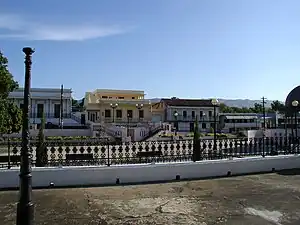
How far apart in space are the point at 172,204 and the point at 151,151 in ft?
14.9

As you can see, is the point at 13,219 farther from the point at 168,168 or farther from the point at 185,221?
the point at 168,168

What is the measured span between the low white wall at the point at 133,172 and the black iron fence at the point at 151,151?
0.62 metres

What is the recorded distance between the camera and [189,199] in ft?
29.5

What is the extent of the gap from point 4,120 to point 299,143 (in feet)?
40.9

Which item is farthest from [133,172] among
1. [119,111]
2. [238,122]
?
[238,122]

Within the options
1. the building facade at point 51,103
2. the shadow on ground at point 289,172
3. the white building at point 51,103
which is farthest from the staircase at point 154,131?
the shadow on ground at point 289,172

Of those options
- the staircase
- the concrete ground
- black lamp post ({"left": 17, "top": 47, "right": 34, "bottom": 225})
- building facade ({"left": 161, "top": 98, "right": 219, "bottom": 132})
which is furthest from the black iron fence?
building facade ({"left": 161, "top": 98, "right": 219, "bottom": 132})

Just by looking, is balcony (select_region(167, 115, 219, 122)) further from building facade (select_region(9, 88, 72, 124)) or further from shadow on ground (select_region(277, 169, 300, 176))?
shadow on ground (select_region(277, 169, 300, 176))

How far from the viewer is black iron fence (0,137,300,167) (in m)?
11.8

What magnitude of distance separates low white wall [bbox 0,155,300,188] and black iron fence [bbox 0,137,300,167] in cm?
62

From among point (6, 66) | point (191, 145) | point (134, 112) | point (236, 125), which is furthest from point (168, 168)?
point (236, 125)

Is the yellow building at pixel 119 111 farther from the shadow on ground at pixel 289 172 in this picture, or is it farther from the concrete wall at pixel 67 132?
the shadow on ground at pixel 289 172

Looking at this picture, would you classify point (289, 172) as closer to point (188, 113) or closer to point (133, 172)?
point (133, 172)

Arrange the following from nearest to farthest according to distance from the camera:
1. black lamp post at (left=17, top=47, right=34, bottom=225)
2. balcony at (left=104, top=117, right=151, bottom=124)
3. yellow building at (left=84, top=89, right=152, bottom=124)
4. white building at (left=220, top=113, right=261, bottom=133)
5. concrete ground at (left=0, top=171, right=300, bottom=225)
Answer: black lamp post at (left=17, top=47, right=34, bottom=225) → concrete ground at (left=0, top=171, right=300, bottom=225) → balcony at (left=104, top=117, right=151, bottom=124) → yellow building at (left=84, top=89, right=152, bottom=124) → white building at (left=220, top=113, right=261, bottom=133)
